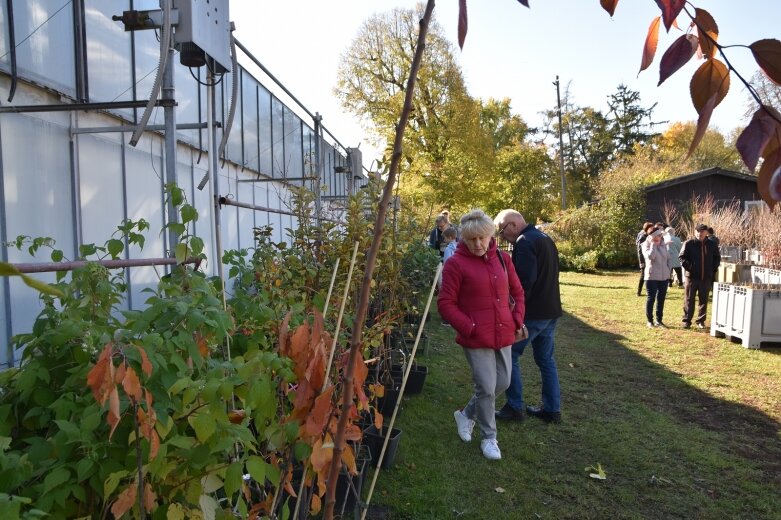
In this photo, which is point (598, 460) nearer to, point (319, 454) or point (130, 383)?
point (319, 454)

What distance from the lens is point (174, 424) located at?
1289mm

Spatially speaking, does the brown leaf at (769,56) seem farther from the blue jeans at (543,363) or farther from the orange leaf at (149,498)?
the blue jeans at (543,363)

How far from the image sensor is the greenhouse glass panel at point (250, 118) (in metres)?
8.46

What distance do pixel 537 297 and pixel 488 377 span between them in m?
0.98

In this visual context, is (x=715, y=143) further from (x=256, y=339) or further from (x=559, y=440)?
(x=256, y=339)

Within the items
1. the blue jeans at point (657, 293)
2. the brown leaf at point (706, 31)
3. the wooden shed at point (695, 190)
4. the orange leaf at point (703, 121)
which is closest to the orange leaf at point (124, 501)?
the orange leaf at point (703, 121)

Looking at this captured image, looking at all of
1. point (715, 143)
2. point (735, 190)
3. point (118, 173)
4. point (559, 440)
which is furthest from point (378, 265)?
point (715, 143)

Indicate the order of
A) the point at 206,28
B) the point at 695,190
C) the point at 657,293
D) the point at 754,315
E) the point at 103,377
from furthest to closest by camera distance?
1. the point at 695,190
2. the point at 657,293
3. the point at 754,315
4. the point at 206,28
5. the point at 103,377

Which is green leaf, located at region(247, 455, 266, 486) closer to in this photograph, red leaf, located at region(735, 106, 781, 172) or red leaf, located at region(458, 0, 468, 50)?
red leaf, located at region(458, 0, 468, 50)

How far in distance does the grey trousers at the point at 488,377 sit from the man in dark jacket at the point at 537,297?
0.60 metres

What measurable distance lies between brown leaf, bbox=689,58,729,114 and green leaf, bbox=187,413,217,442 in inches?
43.0

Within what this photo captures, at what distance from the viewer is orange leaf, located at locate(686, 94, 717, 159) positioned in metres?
0.70

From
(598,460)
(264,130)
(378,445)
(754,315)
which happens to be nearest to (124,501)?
(378,445)

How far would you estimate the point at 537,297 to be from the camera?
14.8ft
